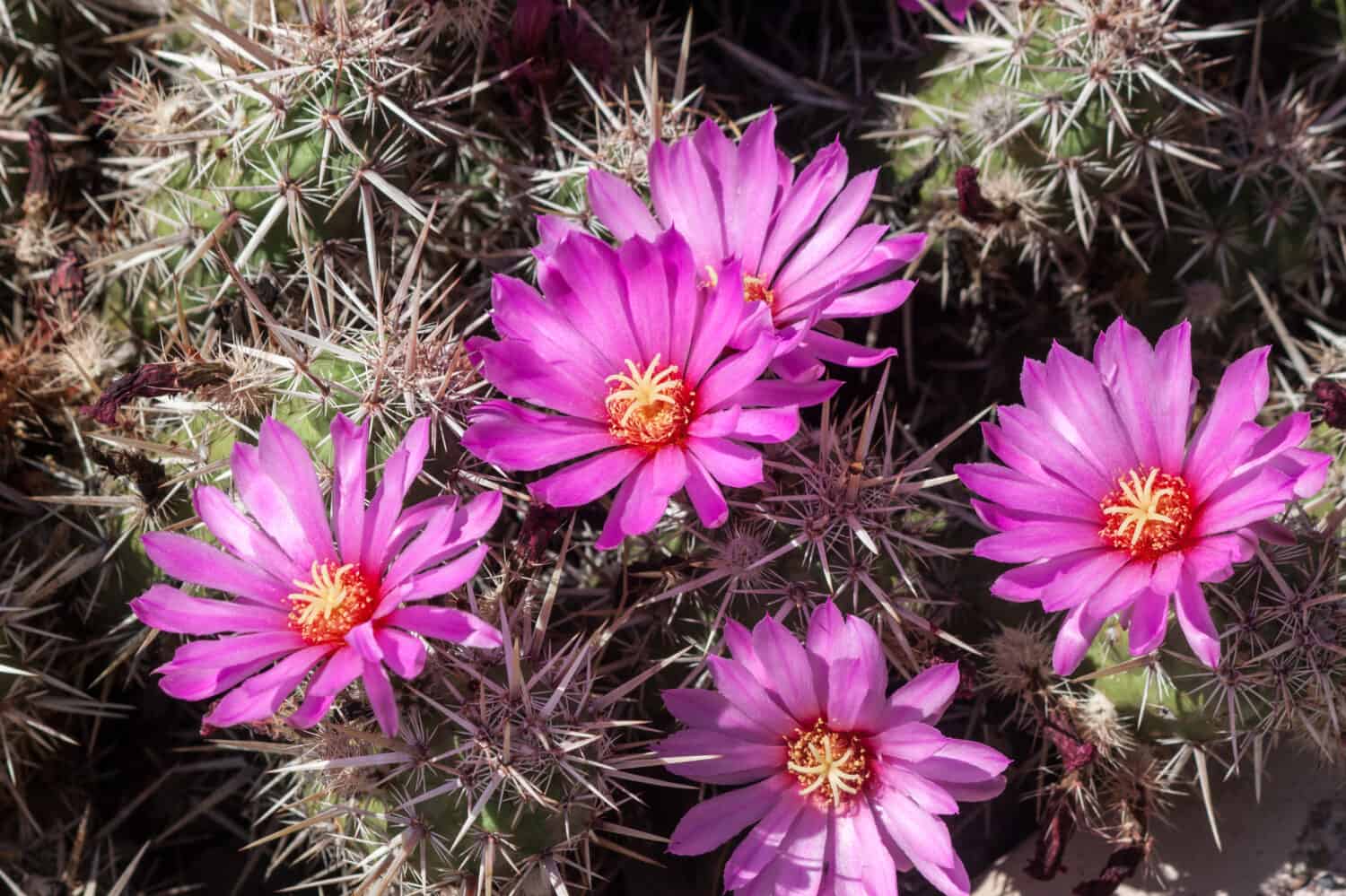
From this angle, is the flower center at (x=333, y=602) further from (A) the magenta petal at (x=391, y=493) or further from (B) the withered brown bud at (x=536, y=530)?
(B) the withered brown bud at (x=536, y=530)

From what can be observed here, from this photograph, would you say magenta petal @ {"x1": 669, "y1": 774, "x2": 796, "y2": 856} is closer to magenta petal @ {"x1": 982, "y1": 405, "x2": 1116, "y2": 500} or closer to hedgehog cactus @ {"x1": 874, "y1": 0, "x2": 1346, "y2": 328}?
magenta petal @ {"x1": 982, "y1": 405, "x2": 1116, "y2": 500}

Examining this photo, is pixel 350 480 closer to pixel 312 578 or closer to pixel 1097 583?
pixel 312 578

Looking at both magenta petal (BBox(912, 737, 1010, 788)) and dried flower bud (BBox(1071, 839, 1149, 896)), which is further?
dried flower bud (BBox(1071, 839, 1149, 896))

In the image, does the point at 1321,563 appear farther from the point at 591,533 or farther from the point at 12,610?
the point at 12,610

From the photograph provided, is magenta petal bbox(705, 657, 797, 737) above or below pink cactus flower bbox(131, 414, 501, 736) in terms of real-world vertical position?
above

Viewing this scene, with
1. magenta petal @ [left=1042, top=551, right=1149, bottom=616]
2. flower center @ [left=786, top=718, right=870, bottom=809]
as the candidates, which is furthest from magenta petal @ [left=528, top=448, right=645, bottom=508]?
magenta petal @ [left=1042, top=551, right=1149, bottom=616]

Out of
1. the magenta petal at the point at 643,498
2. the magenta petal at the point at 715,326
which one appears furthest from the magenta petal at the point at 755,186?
the magenta petal at the point at 643,498

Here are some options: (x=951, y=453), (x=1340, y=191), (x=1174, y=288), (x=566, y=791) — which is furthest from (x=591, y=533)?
(x=1340, y=191)
